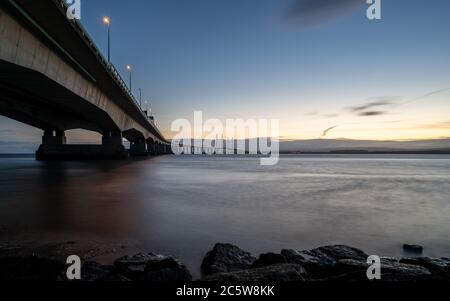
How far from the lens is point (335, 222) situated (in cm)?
943

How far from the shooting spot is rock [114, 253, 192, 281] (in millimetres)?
4090

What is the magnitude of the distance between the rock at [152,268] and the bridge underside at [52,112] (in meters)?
13.8

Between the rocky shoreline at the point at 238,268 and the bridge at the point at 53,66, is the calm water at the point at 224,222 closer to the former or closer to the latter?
the rocky shoreline at the point at 238,268

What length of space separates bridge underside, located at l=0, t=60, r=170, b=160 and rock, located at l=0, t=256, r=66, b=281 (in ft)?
43.2

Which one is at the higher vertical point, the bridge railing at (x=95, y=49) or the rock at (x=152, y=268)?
the bridge railing at (x=95, y=49)

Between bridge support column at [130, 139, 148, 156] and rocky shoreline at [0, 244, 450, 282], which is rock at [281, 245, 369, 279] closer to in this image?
rocky shoreline at [0, 244, 450, 282]

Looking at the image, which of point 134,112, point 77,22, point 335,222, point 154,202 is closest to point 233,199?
point 154,202

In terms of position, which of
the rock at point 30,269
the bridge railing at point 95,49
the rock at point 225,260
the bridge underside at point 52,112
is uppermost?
the bridge railing at point 95,49

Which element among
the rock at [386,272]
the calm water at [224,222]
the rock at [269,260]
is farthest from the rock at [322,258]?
the calm water at [224,222]

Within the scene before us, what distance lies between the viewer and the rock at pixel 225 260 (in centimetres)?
476

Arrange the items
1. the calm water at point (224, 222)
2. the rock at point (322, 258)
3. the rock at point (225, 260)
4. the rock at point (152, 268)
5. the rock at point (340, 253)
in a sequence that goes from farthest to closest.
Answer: the calm water at point (224, 222) → the rock at point (340, 253) → the rock at point (322, 258) → the rock at point (225, 260) → the rock at point (152, 268)

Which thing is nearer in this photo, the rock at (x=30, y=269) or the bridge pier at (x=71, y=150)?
the rock at (x=30, y=269)

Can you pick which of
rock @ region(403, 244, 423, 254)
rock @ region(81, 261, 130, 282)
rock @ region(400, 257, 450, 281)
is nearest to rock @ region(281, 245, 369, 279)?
rock @ region(400, 257, 450, 281)
